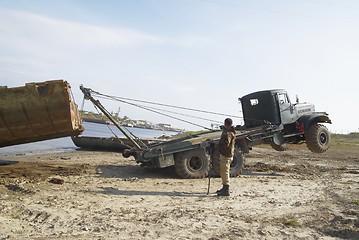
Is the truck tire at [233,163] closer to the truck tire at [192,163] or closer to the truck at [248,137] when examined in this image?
the truck at [248,137]

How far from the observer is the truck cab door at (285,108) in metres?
12.8

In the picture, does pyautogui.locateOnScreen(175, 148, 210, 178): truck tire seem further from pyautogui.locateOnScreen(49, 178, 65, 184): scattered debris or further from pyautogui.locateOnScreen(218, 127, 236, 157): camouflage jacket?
pyautogui.locateOnScreen(49, 178, 65, 184): scattered debris

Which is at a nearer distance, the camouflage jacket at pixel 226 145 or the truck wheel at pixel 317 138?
the camouflage jacket at pixel 226 145

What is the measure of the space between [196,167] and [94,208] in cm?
498

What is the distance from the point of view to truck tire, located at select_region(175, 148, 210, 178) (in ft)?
35.0

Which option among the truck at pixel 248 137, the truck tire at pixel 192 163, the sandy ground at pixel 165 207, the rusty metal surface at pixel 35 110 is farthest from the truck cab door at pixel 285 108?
the rusty metal surface at pixel 35 110

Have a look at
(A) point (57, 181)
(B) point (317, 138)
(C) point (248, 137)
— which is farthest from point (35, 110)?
(B) point (317, 138)

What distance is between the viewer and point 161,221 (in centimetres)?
582

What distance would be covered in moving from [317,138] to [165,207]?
8186mm

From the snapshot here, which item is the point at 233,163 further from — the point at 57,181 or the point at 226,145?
the point at 57,181

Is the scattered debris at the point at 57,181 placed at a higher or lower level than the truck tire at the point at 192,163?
higher

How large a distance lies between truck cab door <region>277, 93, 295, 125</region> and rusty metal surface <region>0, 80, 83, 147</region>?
7363 mm

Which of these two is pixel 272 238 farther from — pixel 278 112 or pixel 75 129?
pixel 278 112

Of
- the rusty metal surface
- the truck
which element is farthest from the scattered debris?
the truck
